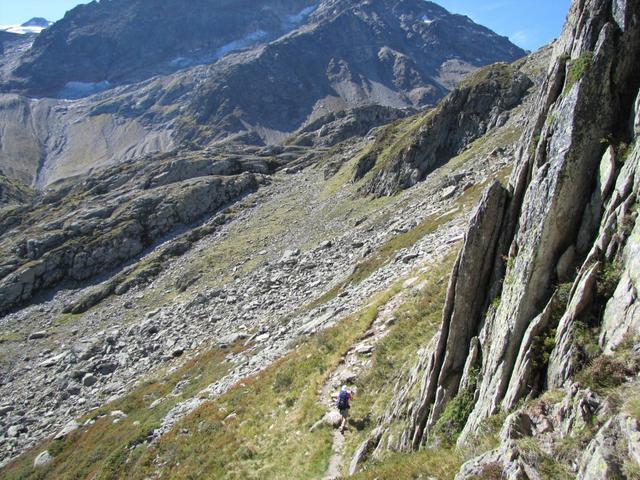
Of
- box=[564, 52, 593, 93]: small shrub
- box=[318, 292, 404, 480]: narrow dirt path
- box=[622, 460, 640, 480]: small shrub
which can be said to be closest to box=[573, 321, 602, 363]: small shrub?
box=[622, 460, 640, 480]: small shrub

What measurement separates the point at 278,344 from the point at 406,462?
2048 cm

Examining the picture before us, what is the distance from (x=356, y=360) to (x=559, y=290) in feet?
42.8

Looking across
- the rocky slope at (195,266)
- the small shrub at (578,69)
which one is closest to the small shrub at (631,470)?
the small shrub at (578,69)

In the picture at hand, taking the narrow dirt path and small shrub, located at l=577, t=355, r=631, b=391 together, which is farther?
the narrow dirt path

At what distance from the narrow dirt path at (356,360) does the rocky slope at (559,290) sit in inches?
248

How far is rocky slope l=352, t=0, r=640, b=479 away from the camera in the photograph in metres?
7.82

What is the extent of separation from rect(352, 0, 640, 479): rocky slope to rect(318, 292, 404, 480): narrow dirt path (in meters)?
6.30

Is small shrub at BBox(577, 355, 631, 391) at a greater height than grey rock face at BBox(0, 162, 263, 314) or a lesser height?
greater

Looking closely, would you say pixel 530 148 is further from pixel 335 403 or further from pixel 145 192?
pixel 145 192

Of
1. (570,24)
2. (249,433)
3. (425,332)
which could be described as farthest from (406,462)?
(570,24)

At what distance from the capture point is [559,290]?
31.6 feet

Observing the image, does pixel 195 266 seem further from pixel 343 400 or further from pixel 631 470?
pixel 631 470

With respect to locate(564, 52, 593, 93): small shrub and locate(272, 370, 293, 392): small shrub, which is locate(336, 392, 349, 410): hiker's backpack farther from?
locate(564, 52, 593, 93): small shrub

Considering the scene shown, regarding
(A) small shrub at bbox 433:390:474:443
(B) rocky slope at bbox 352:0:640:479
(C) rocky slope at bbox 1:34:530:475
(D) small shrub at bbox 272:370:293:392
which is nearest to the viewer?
(B) rocky slope at bbox 352:0:640:479
